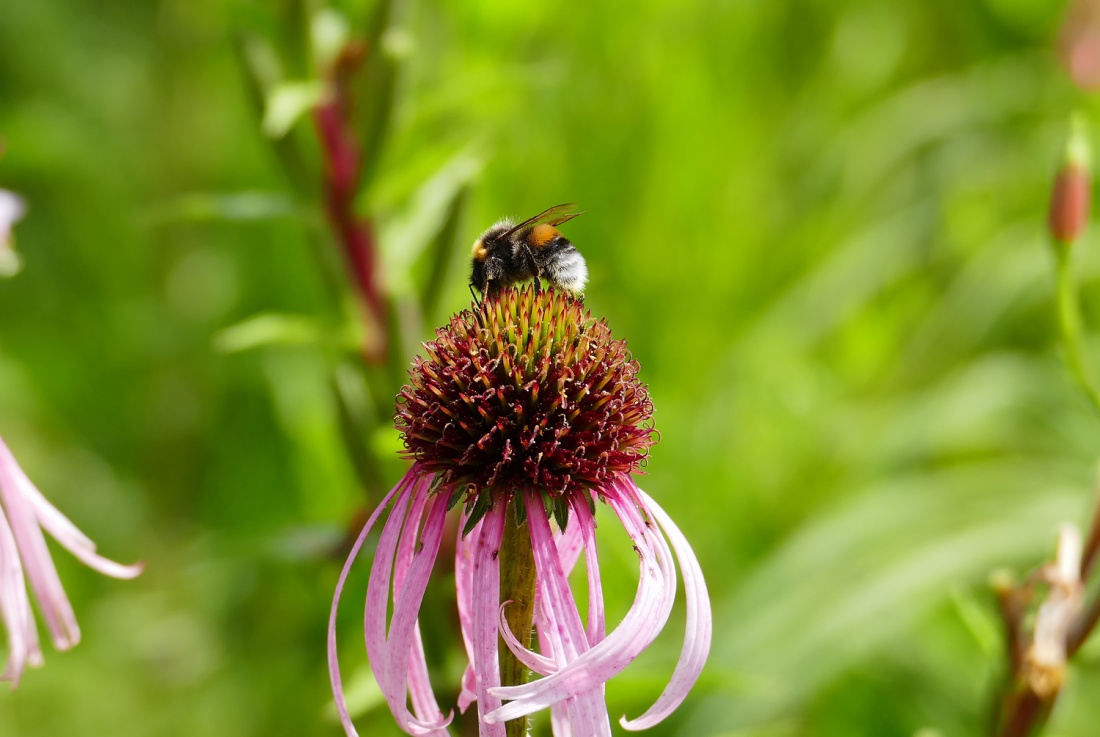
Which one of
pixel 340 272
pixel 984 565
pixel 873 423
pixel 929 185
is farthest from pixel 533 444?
pixel 929 185

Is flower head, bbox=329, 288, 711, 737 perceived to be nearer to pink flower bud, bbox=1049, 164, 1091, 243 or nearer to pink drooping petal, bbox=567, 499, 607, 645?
pink drooping petal, bbox=567, 499, 607, 645

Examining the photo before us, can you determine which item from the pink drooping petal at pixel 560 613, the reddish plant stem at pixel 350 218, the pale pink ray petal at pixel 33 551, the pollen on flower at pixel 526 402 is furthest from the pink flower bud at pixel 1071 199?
the pale pink ray petal at pixel 33 551

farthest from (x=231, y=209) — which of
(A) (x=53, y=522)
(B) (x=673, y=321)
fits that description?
(B) (x=673, y=321)

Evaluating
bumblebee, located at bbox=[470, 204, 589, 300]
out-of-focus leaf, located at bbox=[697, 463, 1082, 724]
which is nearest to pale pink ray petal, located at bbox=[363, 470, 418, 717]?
bumblebee, located at bbox=[470, 204, 589, 300]

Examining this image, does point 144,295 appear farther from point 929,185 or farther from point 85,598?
point 929,185

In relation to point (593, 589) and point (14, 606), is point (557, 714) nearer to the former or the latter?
point (593, 589)
